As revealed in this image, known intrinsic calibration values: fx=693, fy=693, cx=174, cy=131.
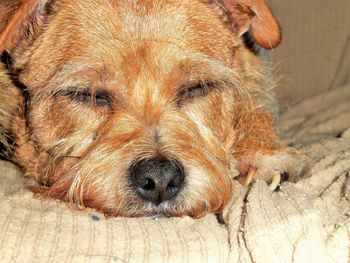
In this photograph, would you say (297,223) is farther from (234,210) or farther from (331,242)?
(234,210)

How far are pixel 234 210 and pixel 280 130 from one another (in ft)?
5.81

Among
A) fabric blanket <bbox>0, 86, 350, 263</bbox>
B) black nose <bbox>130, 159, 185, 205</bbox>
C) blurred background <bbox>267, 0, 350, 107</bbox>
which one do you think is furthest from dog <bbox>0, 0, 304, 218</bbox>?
blurred background <bbox>267, 0, 350, 107</bbox>

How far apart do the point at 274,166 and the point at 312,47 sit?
7.20ft

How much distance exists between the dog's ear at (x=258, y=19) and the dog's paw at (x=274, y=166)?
627mm

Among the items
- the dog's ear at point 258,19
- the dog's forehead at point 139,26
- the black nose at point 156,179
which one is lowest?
the black nose at point 156,179

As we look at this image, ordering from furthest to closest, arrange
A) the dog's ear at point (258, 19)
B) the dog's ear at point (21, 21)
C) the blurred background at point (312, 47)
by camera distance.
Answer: the blurred background at point (312, 47) → the dog's ear at point (258, 19) → the dog's ear at point (21, 21)

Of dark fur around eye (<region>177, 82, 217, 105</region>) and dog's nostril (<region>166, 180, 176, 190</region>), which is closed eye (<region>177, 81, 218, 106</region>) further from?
dog's nostril (<region>166, 180, 176, 190</region>)

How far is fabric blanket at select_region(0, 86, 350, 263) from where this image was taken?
270 cm

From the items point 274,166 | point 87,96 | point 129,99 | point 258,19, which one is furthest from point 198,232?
point 258,19

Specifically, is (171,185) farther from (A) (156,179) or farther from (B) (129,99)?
(B) (129,99)

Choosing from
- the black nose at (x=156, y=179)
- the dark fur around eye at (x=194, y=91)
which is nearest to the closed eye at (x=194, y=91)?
the dark fur around eye at (x=194, y=91)

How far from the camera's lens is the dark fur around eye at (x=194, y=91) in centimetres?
341

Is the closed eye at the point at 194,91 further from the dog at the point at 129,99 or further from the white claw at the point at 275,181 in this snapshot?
the white claw at the point at 275,181

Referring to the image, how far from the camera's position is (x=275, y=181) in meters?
3.55
